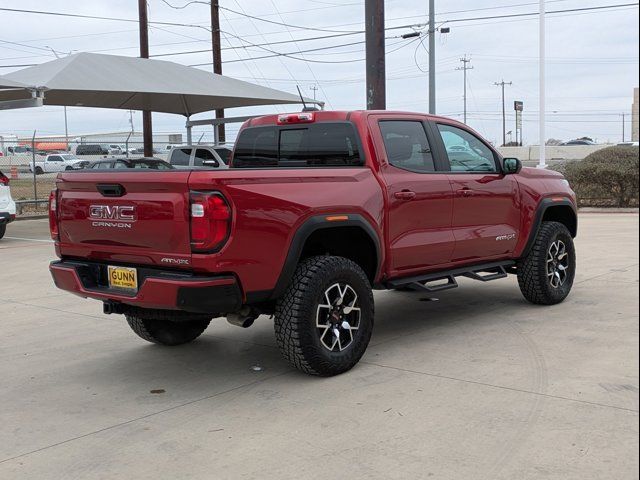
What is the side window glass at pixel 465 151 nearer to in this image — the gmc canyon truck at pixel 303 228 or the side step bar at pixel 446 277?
the gmc canyon truck at pixel 303 228

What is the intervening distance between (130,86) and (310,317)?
16.0 meters

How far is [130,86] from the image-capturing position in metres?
19.2

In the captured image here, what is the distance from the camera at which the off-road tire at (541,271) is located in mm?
7020

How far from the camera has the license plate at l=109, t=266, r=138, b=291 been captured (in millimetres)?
4742

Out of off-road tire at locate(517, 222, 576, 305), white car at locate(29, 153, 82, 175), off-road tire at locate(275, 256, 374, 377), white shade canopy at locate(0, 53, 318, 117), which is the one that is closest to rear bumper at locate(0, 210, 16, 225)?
white shade canopy at locate(0, 53, 318, 117)

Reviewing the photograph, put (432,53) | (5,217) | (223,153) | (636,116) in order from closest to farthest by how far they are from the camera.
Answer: (636,116), (5,217), (223,153), (432,53)

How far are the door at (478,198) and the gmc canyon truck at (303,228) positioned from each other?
1cm

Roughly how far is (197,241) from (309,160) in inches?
72.3

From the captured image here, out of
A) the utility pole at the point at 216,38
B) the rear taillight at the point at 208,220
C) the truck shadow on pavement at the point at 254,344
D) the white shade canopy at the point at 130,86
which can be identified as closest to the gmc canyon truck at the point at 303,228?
the rear taillight at the point at 208,220

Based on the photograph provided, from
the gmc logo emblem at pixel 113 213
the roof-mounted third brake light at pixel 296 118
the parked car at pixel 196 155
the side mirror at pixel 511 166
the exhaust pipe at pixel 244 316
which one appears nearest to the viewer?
the gmc logo emblem at pixel 113 213

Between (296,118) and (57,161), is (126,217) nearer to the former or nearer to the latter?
(296,118)

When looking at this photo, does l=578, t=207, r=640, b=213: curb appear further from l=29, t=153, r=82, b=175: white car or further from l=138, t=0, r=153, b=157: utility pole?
l=29, t=153, r=82, b=175: white car

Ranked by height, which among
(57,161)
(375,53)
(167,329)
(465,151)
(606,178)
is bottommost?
(167,329)

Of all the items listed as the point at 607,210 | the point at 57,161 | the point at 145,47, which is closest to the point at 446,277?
the point at 607,210
